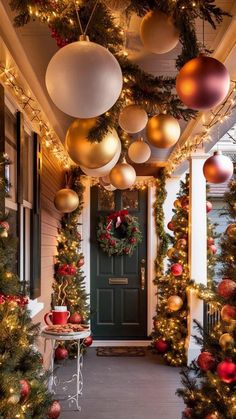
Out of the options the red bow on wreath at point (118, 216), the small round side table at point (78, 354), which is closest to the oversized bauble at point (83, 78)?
the small round side table at point (78, 354)

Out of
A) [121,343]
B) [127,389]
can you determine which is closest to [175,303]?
[127,389]

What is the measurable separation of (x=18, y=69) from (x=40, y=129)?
1106 mm

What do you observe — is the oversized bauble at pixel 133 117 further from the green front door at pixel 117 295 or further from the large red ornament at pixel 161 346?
the green front door at pixel 117 295

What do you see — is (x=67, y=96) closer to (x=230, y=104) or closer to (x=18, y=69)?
(x=18, y=69)

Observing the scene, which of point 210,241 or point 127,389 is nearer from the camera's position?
point 127,389

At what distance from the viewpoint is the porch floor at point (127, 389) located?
3.78 meters

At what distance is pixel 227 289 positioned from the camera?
8.59ft

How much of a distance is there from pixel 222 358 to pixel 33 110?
7.93ft

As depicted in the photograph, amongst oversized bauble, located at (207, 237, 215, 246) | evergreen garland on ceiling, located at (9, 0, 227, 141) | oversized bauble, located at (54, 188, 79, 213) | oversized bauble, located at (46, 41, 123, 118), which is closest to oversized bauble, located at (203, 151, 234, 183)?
evergreen garland on ceiling, located at (9, 0, 227, 141)

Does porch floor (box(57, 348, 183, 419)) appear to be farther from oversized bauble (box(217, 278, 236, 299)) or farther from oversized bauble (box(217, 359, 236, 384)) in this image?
oversized bauble (box(217, 278, 236, 299))

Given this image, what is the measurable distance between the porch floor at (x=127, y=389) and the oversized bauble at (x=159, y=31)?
3023 mm

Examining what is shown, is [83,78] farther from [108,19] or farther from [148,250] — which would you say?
[148,250]

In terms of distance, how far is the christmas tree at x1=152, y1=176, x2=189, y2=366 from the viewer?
5.35 meters

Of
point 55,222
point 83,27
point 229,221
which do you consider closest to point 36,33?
point 83,27
